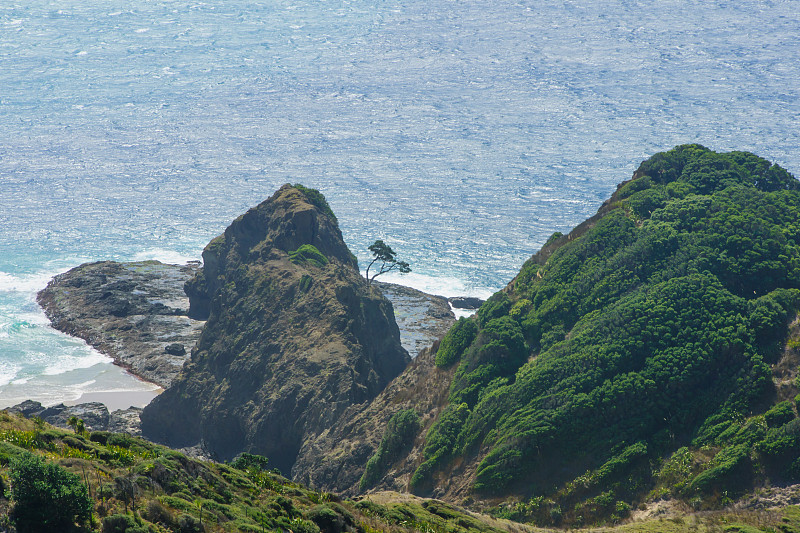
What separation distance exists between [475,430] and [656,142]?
11522 cm

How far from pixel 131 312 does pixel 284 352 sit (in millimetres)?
37754

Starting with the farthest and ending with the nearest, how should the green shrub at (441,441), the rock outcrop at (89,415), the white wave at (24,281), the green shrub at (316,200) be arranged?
the white wave at (24,281) → the green shrub at (316,200) → the rock outcrop at (89,415) → the green shrub at (441,441)

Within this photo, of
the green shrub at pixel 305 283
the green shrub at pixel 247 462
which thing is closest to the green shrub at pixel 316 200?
the green shrub at pixel 305 283

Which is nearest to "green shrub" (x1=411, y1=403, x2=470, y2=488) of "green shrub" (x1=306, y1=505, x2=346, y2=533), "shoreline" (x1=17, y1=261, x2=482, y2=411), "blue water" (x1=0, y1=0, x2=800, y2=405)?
"green shrub" (x1=306, y1=505, x2=346, y2=533)

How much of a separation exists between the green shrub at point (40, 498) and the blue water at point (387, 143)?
220ft

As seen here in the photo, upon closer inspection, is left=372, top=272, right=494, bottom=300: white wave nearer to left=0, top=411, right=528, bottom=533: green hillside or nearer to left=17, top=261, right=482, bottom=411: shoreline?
left=17, top=261, right=482, bottom=411: shoreline

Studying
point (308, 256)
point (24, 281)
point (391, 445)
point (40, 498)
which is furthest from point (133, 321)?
point (40, 498)

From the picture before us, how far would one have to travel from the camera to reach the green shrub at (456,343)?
57938 millimetres

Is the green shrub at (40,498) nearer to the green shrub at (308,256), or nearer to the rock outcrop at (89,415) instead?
the rock outcrop at (89,415)

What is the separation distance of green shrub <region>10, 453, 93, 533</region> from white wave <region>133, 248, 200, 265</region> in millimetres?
95229

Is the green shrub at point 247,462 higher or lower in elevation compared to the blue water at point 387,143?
lower

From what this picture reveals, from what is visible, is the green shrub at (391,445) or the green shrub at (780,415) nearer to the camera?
the green shrub at (780,415)

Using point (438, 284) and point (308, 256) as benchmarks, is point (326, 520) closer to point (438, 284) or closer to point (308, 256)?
point (308, 256)

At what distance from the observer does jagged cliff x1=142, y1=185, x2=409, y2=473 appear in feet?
198
